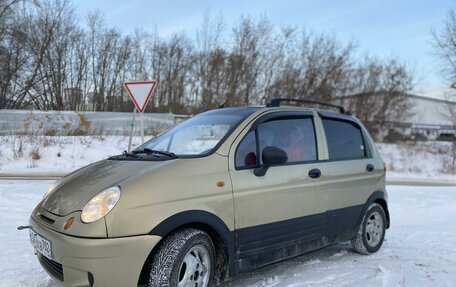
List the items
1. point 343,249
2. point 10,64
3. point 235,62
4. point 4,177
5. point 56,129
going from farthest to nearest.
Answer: point 235,62 < point 10,64 < point 56,129 < point 4,177 < point 343,249

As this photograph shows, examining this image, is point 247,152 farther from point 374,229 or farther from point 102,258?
point 374,229

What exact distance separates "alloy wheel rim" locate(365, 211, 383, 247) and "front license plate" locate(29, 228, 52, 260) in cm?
384

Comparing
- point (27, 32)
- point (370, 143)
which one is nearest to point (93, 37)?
point (27, 32)

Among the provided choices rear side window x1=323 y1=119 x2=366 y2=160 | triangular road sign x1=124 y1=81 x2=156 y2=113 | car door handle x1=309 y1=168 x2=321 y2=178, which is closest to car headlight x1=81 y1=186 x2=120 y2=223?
car door handle x1=309 y1=168 x2=321 y2=178

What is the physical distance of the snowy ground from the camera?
4.05 metres

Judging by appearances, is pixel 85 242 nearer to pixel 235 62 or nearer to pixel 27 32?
pixel 235 62

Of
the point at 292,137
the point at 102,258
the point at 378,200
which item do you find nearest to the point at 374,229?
the point at 378,200

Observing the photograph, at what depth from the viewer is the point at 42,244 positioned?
3.21m

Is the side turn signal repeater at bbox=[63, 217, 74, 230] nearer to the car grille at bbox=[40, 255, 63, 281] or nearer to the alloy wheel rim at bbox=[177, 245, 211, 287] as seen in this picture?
the car grille at bbox=[40, 255, 63, 281]

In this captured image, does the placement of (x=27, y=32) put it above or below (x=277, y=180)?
above

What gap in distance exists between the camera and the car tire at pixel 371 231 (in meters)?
5.07

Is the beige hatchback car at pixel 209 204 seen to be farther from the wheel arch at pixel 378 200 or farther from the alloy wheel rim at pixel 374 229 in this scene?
the alloy wheel rim at pixel 374 229

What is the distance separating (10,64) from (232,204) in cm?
2828

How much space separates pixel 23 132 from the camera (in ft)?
51.9
